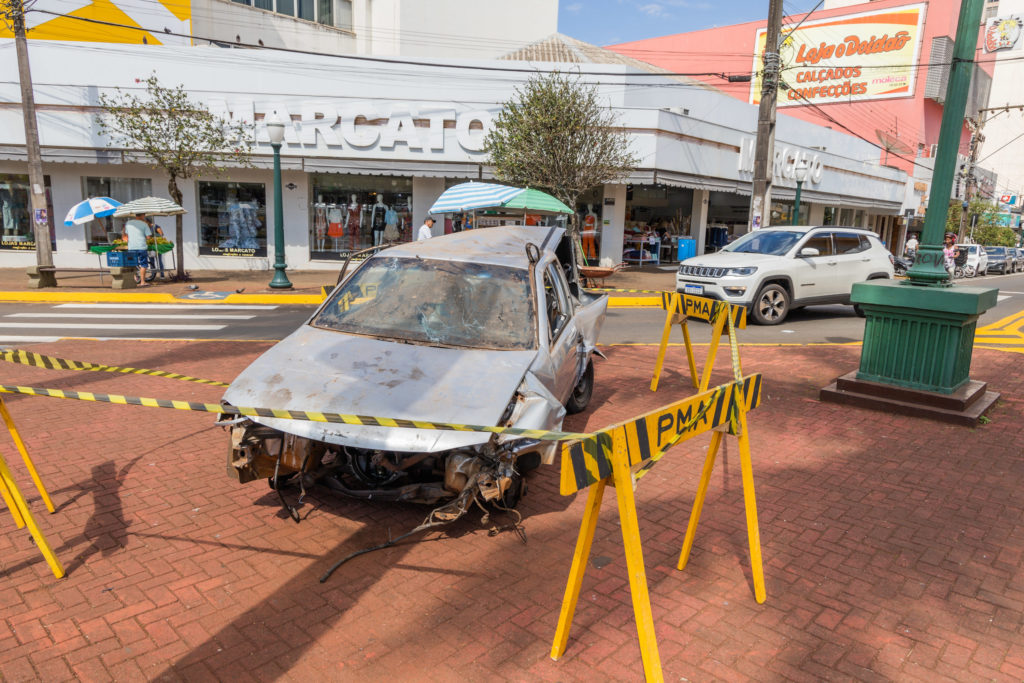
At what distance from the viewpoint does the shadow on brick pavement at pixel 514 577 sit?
3.12 metres

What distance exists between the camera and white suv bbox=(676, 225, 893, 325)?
12336 mm

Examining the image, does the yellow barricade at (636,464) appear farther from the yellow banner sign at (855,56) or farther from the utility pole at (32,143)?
the yellow banner sign at (855,56)

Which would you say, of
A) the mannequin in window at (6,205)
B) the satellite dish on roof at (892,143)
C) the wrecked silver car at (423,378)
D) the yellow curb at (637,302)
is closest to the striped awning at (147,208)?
the mannequin in window at (6,205)

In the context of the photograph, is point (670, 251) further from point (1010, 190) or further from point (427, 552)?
point (1010, 190)

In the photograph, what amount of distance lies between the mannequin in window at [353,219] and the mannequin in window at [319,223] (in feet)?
2.39

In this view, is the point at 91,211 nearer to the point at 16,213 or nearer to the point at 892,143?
the point at 16,213

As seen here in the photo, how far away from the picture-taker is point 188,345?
9883 mm

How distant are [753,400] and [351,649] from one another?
241cm

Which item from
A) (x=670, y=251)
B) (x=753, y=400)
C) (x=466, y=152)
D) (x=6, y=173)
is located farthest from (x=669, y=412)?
(x=6, y=173)

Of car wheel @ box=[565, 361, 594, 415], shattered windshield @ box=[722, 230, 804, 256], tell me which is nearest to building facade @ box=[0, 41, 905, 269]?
shattered windshield @ box=[722, 230, 804, 256]

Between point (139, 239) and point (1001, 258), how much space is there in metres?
37.0

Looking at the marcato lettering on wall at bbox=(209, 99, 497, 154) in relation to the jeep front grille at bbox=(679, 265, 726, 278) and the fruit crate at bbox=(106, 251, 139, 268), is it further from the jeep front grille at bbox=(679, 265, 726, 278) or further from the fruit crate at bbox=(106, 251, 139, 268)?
the jeep front grille at bbox=(679, 265, 726, 278)

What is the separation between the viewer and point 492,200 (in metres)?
14.6

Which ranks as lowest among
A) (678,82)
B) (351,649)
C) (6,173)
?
(351,649)
